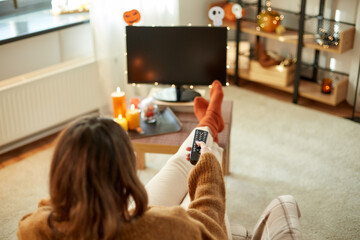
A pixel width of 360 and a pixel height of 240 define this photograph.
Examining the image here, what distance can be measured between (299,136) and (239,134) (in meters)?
0.39

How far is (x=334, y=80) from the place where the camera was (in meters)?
3.55

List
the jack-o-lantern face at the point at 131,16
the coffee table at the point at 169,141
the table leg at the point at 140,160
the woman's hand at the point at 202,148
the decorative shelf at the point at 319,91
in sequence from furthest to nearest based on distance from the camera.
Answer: the decorative shelf at the point at 319,91
the table leg at the point at 140,160
the jack-o-lantern face at the point at 131,16
the coffee table at the point at 169,141
the woman's hand at the point at 202,148

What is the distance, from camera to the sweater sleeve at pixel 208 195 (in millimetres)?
1317

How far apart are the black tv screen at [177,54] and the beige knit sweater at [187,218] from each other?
1046 mm

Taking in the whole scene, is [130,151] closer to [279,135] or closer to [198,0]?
[279,135]

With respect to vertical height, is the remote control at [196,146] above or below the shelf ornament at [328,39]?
below

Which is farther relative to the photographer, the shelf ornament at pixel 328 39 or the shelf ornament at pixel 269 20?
Result: the shelf ornament at pixel 269 20

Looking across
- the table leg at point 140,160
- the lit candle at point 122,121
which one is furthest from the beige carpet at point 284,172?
the lit candle at point 122,121

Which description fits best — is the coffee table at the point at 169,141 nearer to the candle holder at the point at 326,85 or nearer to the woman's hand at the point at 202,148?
the woman's hand at the point at 202,148

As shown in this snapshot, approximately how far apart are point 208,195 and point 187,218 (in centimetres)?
27

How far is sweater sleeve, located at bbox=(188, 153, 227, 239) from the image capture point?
132 cm

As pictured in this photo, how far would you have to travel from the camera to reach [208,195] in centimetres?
142

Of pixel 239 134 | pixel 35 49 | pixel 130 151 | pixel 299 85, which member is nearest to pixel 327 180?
pixel 239 134

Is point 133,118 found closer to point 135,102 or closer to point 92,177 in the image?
point 135,102
